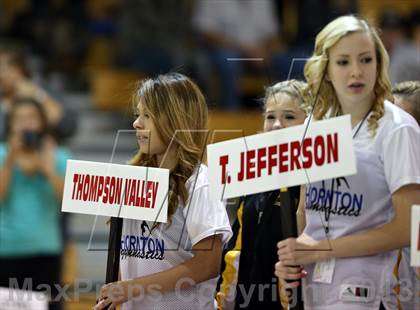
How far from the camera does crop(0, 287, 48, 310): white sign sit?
3.24 m

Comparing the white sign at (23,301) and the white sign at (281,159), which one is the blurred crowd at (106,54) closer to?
the white sign at (23,301)

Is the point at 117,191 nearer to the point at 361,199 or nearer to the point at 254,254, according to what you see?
the point at 254,254

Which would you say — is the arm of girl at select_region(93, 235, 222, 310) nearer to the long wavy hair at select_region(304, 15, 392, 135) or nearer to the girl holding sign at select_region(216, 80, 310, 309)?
the girl holding sign at select_region(216, 80, 310, 309)

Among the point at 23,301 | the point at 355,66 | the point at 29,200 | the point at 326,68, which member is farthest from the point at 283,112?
the point at 29,200

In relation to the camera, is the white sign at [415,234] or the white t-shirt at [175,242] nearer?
the white sign at [415,234]

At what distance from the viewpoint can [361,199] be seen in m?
2.76

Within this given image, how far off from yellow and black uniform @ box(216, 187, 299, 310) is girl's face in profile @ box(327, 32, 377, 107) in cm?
40

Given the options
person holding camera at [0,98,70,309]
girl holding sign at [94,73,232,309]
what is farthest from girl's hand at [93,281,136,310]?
person holding camera at [0,98,70,309]

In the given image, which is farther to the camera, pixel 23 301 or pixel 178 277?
pixel 23 301

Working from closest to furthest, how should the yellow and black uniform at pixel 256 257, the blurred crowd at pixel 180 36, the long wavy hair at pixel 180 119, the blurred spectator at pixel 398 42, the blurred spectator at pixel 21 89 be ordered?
the long wavy hair at pixel 180 119 < the yellow and black uniform at pixel 256 257 < the blurred spectator at pixel 398 42 < the blurred spectator at pixel 21 89 < the blurred crowd at pixel 180 36

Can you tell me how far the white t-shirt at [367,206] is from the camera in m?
2.73

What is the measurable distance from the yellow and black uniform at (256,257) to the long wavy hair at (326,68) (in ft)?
0.98

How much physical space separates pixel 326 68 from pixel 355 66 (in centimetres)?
13

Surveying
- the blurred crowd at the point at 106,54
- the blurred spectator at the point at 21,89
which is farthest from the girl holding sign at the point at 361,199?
the blurred spectator at the point at 21,89
